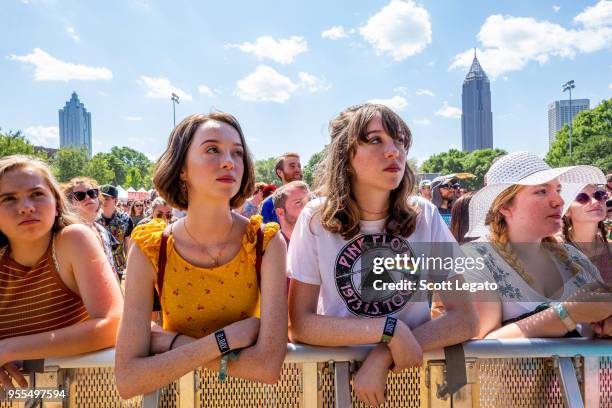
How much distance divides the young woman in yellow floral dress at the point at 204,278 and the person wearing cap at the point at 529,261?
0.95 metres

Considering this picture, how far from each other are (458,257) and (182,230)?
121 centimetres

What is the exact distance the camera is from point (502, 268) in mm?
2160

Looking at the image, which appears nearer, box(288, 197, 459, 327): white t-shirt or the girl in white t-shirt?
the girl in white t-shirt

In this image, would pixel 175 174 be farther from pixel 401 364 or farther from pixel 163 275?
pixel 401 364

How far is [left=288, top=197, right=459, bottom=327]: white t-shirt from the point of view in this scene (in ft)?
6.07

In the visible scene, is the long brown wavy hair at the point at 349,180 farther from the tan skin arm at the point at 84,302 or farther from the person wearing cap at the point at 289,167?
the person wearing cap at the point at 289,167

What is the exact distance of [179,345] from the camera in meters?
1.59

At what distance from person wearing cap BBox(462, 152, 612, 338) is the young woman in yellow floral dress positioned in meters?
0.95

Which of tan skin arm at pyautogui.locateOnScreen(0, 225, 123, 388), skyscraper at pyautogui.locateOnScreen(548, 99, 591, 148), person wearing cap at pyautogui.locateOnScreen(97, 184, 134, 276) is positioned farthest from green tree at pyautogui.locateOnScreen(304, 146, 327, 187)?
skyscraper at pyautogui.locateOnScreen(548, 99, 591, 148)

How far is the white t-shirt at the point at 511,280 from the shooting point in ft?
6.53

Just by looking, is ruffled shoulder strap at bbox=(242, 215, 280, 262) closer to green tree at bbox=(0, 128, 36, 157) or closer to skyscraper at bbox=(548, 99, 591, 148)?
green tree at bbox=(0, 128, 36, 157)

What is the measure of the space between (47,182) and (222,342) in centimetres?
119

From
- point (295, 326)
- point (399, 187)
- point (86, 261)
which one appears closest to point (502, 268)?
point (399, 187)

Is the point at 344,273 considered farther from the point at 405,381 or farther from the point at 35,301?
the point at 35,301
